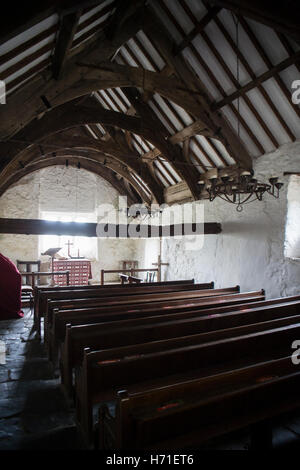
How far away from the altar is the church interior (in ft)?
0.16

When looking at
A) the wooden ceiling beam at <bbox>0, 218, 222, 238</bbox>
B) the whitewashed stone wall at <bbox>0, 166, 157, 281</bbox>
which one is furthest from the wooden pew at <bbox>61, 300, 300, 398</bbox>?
the whitewashed stone wall at <bbox>0, 166, 157, 281</bbox>

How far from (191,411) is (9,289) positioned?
16.5 ft

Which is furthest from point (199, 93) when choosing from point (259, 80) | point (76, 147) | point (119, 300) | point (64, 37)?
point (119, 300)

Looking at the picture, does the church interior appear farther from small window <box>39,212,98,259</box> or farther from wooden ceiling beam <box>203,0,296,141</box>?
small window <box>39,212,98,259</box>

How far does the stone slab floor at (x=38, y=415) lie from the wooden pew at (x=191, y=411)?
0.49 m

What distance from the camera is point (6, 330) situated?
520cm

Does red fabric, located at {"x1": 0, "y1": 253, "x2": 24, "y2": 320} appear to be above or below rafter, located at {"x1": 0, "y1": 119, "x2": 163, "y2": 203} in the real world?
below

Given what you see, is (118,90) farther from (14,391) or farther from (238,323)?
(14,391)

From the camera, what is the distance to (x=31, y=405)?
2.83m

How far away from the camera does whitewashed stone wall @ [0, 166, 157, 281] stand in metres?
10.7

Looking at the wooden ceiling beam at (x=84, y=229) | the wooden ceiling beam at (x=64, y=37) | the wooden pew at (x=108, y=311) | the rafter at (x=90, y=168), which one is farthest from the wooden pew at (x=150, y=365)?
Result: the rafter at (x=90, y=168)

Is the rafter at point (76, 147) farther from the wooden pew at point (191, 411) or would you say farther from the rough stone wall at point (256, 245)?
the wooden pew at point (191, 411)

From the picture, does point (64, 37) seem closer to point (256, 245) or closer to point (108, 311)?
point (108, 311)

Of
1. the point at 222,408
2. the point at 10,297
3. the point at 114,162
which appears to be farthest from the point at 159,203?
the point at 222,408
